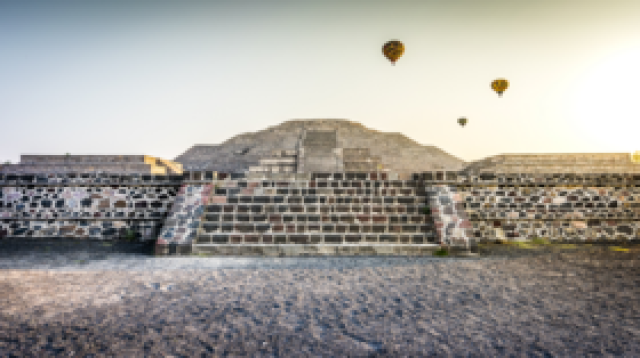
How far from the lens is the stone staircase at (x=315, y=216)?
5.55 meters

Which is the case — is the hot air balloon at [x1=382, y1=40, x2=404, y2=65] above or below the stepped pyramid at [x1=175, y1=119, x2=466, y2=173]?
above

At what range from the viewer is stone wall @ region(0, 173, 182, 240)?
6.71 meters

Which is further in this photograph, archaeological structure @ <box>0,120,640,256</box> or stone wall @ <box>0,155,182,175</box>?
stone wall @ <box>0,155,182,175</box>

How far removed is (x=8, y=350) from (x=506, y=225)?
8.00m

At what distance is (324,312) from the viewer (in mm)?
2879

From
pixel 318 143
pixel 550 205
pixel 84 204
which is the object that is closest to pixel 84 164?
pixel 84 204

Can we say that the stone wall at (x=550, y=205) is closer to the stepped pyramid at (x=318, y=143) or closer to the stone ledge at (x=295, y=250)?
the stone ledge at (x=295, y=250)

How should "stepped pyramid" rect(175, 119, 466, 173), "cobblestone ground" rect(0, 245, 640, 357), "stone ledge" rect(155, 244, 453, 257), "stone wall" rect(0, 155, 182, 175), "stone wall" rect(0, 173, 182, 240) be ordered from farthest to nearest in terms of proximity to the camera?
1. "stepped pyramid" rect(175, 119, 466, 173)
2. "stone wall" rect(0, 155, 182, 175)
3. "stone wall" rect(0, 173, 182, 240)
4. "stone ledge" rect(155, 244, 453, 257)
5. "cobblestone ground" rect(0, 245, 640, 357)

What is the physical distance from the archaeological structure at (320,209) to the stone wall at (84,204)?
0.07 feet

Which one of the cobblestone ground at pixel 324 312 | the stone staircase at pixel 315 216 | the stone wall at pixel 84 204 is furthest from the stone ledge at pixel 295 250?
the stone wall at pixel 84 204

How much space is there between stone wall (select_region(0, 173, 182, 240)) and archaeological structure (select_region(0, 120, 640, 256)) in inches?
0.9

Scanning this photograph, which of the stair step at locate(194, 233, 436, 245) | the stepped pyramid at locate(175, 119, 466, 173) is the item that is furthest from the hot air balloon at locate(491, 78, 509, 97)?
the stair step at locate(194, 233, 436, 245)

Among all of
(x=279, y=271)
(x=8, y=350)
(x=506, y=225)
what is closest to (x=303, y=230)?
(x=279, y=271)

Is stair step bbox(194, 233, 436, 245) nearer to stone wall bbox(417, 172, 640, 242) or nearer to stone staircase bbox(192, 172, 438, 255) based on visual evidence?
stone staircase bbox(192, 172, 438, 255)
